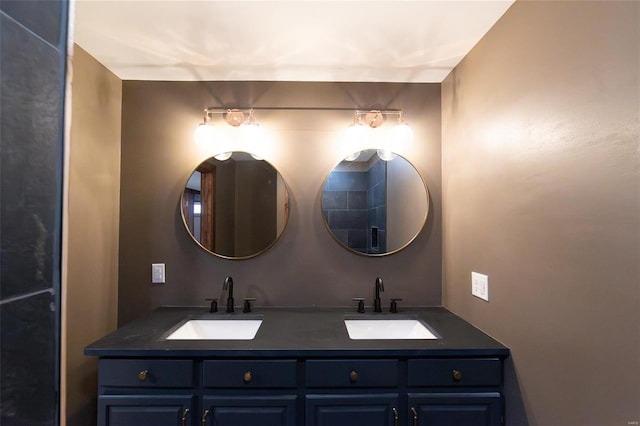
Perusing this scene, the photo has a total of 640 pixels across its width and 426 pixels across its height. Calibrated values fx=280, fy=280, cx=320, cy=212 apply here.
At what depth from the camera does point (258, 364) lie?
4.08 ft

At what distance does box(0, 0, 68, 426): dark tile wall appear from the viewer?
0.42 meters

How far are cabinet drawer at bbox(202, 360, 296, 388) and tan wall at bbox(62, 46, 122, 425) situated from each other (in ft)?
2.73

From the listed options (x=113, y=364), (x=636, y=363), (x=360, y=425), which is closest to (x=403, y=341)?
(x=360, y=425)

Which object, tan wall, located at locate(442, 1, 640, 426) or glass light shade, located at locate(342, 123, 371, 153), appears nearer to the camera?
tan wall, located at locate(442, 1, 640, 426)

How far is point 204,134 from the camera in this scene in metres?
1.82

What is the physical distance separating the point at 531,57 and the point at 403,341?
132cm

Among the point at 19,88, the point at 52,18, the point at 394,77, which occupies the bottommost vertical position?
the point at 19,88

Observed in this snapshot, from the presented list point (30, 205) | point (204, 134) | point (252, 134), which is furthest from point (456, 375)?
point (204, 134)

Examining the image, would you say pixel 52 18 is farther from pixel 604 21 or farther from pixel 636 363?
pixel 636 363

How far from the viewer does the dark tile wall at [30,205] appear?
0.42 meters

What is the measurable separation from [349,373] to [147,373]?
0.89 metres

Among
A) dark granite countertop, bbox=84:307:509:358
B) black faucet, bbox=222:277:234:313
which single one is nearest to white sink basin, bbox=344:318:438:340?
dark granite countertop, bbox=84:307:509:358

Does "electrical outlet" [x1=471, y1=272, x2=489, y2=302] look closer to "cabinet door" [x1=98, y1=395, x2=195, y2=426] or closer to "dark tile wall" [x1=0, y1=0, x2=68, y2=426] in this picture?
"cabinet door" [x1=98, y1=395, x2=195, y2=426]

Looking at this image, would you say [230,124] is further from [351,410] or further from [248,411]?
[351,410]
